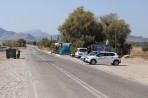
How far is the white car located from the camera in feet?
163

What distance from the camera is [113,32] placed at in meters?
103

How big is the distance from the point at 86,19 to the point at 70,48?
10099 millimetres

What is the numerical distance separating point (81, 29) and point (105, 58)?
46.9m

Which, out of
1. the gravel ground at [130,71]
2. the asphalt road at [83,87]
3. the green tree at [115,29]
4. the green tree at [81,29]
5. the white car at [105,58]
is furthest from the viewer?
the green tree at [115,29]

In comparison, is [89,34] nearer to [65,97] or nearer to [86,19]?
[86,19]

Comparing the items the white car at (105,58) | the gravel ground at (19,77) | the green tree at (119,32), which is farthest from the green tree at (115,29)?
the gravel ground at (19,77)

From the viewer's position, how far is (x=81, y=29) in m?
96.5

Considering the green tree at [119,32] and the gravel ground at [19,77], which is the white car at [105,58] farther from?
the green tree at [119,32]

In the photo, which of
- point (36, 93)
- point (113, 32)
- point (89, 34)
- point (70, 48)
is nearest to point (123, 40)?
point (113, 32)

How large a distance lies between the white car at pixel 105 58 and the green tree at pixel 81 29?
1695 inches

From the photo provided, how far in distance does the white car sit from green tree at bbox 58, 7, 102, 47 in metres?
43.1

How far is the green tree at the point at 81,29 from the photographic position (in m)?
94.8

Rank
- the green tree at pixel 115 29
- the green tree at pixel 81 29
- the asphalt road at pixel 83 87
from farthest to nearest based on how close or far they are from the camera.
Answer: the green tree at pixel 115 29 → the green tree at pixel 81 29 → the asphalt road at pixel 83 87

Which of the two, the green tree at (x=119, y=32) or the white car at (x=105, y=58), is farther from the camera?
the green tree at (x=119, y=32)
